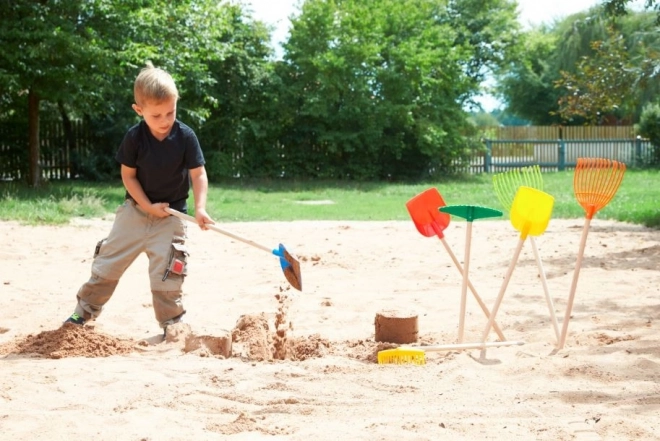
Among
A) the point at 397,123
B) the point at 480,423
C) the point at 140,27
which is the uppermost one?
the point at 140,27

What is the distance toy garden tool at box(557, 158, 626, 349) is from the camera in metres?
4.33

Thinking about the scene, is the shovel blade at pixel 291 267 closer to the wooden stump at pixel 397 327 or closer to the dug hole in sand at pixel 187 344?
the dug hole in sand at pixel 187 344

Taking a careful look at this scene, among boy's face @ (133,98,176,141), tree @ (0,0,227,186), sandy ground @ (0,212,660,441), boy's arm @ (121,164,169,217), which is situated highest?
tree @ (0,0,227,186)

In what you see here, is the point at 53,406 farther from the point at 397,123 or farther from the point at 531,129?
the point at 531,129

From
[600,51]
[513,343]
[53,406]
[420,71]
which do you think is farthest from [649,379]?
[420,71]

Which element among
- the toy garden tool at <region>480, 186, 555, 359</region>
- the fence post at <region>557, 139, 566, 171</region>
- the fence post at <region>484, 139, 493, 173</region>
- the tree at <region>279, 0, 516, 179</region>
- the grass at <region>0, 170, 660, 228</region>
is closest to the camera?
the toy garden tool at <region>480, 186, 555, 359</region>

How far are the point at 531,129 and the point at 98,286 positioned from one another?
2538 centimetres

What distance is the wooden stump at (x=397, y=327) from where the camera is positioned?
4.62 meters

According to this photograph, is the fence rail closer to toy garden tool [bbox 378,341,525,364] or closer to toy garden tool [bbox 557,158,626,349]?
toy garden tool [bbox 557,158,626,349]

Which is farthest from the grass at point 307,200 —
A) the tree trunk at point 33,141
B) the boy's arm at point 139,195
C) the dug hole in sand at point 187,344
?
the dug hole in sand at point 187,344

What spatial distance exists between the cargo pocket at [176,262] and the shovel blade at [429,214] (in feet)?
4.27

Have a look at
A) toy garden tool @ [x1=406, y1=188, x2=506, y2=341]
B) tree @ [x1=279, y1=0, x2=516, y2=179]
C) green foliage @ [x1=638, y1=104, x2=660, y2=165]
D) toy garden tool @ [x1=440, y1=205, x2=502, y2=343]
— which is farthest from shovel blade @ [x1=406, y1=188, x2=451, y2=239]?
green foliage @ [x1=638, y1=104, x2=660, y2=165]

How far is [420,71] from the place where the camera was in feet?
69.6

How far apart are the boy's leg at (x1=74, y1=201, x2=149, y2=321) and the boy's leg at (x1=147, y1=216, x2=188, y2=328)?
0.08 meters
